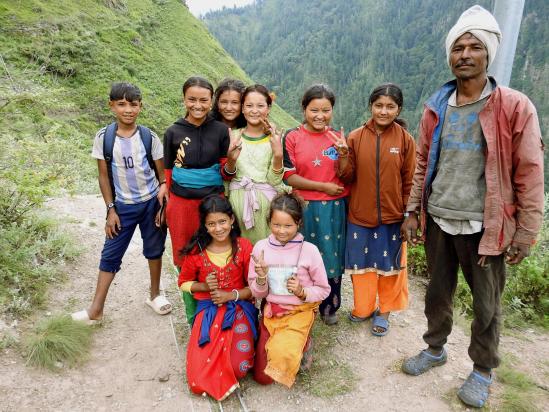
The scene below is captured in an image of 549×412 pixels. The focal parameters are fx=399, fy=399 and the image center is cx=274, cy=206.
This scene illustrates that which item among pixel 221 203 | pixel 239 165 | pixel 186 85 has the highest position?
pixel 186 85

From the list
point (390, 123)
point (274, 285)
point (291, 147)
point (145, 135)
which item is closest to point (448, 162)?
point (390, 123)

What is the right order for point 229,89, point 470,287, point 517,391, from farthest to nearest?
point 229,89 < point 517,391 < point 470,287

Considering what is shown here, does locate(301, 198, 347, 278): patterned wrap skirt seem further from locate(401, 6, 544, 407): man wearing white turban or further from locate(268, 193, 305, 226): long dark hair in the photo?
locate(401, 6, 544, 407): man wearing white turban

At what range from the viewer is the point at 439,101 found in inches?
98.8

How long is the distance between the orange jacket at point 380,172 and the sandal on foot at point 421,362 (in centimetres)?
102

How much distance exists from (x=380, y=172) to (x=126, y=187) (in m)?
2.02

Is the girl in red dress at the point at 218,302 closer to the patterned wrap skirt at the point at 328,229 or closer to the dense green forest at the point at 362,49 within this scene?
the patterned wrap skirt at the point at 328,229

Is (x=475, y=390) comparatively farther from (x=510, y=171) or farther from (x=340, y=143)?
(x=340, y=143)

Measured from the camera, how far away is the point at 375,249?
323 cm

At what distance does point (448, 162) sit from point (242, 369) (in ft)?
6.36

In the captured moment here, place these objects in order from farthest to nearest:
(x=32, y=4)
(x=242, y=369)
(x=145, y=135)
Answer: (x=32, y=4) → (x=145, y=135) → (x=242, y=369)

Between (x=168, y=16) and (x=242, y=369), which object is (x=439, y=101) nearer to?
(x=242, y=369)

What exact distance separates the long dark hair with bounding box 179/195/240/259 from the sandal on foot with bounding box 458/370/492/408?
1.79m

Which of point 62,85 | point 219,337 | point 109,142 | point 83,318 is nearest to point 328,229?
point 219,337
